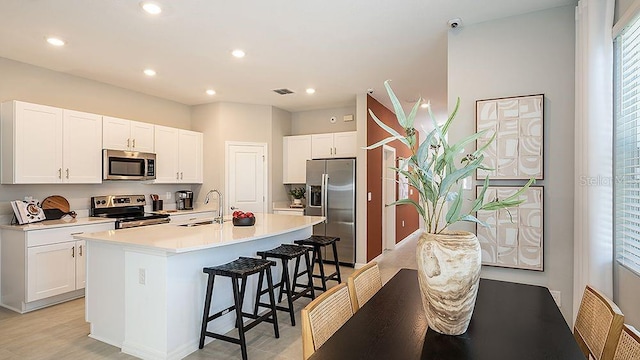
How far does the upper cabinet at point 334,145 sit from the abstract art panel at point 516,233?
288cm

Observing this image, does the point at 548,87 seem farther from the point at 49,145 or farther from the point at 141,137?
the point at 49,145

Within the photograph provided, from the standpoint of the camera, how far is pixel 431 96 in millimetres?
5262

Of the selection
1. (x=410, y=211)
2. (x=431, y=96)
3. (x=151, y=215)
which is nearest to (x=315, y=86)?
(x=431, y=96)

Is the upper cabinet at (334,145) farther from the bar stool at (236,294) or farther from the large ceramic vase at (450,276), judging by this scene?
the large ceramic vase at (450,276)

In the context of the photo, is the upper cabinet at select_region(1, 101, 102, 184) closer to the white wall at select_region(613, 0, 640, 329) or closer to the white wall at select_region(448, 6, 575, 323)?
the white wall at select_region(448, 6, 575, 323)

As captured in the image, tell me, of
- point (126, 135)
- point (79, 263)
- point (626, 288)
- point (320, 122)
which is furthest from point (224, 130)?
point (626, 288)

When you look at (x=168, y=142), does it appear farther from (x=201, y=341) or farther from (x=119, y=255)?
(x=201, y=341)

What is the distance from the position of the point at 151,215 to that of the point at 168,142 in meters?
1.20

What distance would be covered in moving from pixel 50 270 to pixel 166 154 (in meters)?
2.17

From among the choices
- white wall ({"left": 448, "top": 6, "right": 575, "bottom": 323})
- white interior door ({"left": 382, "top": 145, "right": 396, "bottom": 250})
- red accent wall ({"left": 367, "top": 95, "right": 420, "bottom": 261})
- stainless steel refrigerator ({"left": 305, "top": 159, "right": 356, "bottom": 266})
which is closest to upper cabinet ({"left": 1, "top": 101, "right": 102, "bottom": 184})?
stainless steel refrigerator ({"left": 305, "top": 159, "right": 356, "bottom": 266})

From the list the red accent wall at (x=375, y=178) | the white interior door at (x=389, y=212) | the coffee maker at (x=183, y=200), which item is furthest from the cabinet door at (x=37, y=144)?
the white interior door at (x=389, y=212)

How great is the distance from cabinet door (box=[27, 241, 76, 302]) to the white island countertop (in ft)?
3.68

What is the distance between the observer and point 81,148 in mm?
4039

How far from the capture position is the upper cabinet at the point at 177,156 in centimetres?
504
